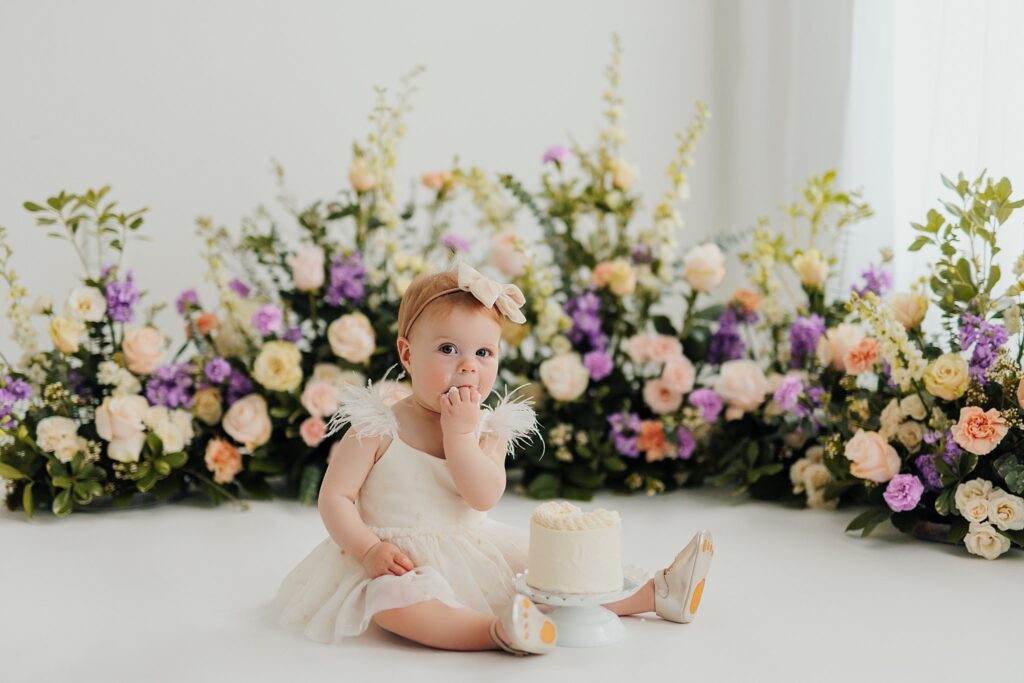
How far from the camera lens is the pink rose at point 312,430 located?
3244 millimetres

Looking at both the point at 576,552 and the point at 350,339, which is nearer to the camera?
the point at 576,552

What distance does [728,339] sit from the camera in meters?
3.51

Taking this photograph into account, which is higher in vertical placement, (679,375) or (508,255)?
(508,255)

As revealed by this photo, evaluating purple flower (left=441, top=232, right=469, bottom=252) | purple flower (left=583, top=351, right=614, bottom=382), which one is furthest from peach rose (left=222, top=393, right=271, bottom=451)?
purple flower (left=583, top=351, right=614, bottom=382)

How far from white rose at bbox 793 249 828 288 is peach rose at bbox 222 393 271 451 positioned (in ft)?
5.40

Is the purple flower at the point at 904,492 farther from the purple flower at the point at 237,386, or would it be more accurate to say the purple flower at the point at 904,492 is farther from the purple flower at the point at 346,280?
the purple flower at the point at 237,386

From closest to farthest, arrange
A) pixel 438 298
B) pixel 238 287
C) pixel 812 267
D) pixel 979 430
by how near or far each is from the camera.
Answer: pixel 438 298, pixel 979 430, pixel 812 267, pixel 238 287

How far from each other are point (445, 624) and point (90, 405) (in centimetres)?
166

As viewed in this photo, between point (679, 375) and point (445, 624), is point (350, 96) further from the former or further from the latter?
point (445, 624)

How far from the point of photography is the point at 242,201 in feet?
13.9

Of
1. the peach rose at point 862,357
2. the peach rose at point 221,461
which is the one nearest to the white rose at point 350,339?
the peach rose at point 221,461

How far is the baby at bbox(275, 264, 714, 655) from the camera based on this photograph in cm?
204

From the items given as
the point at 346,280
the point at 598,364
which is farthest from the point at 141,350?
the point at 598,364

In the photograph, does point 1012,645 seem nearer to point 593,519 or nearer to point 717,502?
point 593,519
